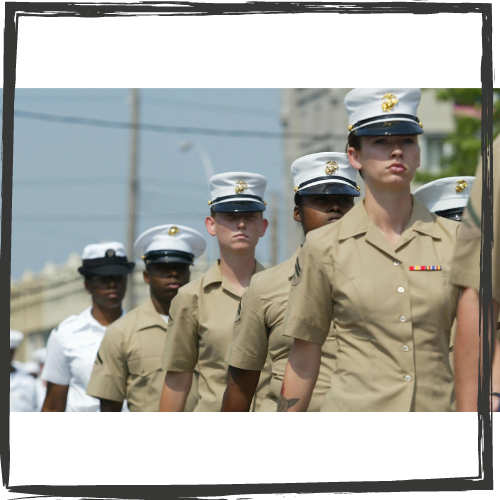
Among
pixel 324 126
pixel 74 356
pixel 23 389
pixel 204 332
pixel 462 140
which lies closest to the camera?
pixel 204 332

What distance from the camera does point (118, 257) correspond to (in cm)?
800

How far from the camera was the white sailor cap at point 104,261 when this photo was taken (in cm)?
784

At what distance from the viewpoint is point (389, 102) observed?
3768 mm

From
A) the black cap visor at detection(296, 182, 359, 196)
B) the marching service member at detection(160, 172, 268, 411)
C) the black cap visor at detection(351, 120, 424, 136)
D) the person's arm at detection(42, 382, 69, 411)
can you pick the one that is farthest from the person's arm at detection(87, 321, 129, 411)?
the black cap visor at detection(351, 120, 424, 136)

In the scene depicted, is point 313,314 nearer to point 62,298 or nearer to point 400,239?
point 400,239

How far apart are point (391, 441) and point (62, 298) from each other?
21090 mm

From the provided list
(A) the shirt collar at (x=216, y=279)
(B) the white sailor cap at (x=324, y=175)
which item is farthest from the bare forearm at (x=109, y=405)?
(B) the white sailor cap at (x=324, y=175)

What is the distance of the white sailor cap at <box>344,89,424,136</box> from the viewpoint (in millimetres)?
3727

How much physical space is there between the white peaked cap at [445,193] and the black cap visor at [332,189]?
0.88m

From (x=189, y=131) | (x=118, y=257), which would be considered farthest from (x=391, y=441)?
(x=189, y=131)

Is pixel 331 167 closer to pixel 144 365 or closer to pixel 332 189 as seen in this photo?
pixel 332 189

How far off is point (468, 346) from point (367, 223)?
895 millimetres

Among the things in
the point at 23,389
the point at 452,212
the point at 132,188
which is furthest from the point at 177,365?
the point at 132,188
